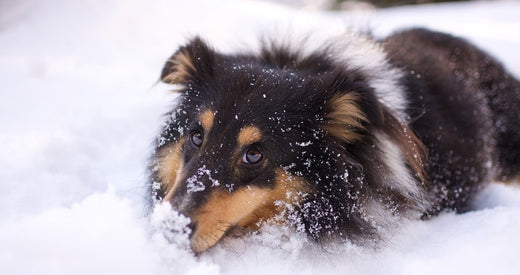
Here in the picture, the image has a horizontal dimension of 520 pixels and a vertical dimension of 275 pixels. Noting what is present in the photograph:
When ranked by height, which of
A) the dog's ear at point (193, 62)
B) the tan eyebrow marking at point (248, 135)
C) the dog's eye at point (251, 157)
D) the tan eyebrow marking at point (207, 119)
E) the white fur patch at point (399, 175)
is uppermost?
the dog's ear at point (193, 62)

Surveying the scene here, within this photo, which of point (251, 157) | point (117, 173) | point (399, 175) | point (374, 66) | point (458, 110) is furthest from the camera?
point (117, 173)

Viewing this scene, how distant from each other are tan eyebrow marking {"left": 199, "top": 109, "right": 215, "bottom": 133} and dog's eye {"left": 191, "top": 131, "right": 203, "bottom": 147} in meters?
0.06

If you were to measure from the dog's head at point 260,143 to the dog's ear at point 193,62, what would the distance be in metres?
0.14

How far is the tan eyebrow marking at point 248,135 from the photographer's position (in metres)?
2.27

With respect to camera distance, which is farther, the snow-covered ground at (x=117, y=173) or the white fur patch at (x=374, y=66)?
the white fur patch at (x=374, y=66)

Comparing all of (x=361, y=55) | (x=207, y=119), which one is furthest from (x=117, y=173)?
(x=361, y=55)

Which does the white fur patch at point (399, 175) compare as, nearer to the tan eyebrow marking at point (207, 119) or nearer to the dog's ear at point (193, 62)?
the tan eyebrow marking at point (207, 119)

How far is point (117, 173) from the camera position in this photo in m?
3.36

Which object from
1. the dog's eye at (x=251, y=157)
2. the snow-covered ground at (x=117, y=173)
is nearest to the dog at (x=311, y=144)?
the dog's eye at (x=251, y=157)

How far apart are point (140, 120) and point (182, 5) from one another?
360 centimetres

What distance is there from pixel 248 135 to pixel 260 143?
2.8 inches

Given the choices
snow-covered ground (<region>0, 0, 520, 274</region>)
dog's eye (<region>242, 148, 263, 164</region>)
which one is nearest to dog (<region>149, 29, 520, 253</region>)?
dog's eye (<region>242, 148, 263, 164</region>)

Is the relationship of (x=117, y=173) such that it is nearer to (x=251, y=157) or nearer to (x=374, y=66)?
(x=251, y=157)

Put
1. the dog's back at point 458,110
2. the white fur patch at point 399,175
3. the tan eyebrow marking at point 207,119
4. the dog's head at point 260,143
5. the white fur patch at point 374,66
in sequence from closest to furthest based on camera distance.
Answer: the dog's head at point 260,143 < the tan eyebrow marking at point 207,119 < the white fur patch at point 399,175 < the white fur patch at point 374,66 < the dog's back at point 458,110
